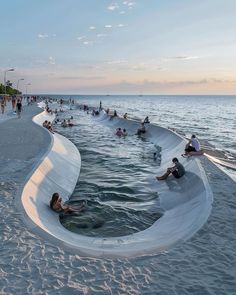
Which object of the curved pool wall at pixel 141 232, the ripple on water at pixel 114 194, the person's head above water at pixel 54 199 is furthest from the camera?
the person's head above water at pixel 54 199

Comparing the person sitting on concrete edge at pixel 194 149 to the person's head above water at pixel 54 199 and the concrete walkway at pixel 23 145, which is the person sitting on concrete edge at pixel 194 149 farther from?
the person's head above water at pixel 54 199

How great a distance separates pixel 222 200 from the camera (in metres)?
12.6

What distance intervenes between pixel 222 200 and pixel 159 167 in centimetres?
1047

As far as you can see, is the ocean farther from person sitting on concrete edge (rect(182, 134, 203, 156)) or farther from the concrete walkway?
person sitting on concrete edge (rect(182, 134, 203, 156))

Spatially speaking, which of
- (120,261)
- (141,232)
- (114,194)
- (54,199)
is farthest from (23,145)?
(120,261)

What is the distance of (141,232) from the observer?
11938mm

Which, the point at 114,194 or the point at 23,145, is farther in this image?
the point at 23,145

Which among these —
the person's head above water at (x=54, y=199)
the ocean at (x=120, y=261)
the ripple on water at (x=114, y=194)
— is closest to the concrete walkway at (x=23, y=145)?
the person's head above water at (x=54, y=199)

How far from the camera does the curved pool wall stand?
9644 mm

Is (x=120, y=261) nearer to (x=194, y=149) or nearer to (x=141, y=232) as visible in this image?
(x=141, y=232)

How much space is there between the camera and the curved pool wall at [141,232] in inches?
380

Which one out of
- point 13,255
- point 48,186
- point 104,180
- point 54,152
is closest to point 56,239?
point 13,255

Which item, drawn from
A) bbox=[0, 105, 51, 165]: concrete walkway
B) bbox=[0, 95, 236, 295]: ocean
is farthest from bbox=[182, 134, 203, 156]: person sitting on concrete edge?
bbox=[0, 105, 51, 165]: concrete walkway

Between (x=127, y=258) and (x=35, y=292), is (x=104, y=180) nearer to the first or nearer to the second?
(x=127, y=258)
